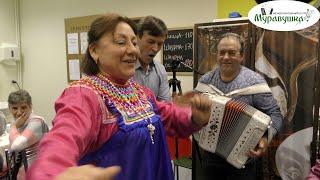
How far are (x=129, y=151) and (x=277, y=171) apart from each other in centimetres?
173

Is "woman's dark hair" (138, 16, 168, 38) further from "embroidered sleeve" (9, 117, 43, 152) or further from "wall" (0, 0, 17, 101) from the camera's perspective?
"wall" (0, 0, 17, 101)

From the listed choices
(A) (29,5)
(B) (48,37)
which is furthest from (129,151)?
(A) (29,5)

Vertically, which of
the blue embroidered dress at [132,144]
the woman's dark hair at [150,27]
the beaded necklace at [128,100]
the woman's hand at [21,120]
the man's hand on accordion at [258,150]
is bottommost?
the man's hand on accordion at [258,150]

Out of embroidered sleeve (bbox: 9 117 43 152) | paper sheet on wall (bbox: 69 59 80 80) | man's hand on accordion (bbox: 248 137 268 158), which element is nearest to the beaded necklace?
man's hand on accordion (bbox: 248 137 268 158)

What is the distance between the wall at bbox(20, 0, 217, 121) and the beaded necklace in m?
2.70

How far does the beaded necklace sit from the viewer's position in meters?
1.16

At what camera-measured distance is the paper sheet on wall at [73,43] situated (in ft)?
14.9

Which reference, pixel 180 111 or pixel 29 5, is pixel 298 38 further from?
pixel 29 5

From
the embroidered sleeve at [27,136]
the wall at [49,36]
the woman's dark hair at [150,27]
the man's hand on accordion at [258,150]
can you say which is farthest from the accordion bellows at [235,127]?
the wall at [49,36]

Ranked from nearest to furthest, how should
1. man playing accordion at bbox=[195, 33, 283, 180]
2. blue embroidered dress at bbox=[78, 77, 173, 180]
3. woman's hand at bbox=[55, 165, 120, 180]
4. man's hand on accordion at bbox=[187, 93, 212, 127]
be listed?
woman's hand at bbox=[55, 165, 120, 180] → blue embroidered dress at bbox=[78, 77, 173, 180] → man's hand on accordion at bbox=[187, 93, 212, 127] → man playing accordion at bbox=[195, 33, 283, 180]

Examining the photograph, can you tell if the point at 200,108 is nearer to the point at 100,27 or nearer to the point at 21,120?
the point at 100,27

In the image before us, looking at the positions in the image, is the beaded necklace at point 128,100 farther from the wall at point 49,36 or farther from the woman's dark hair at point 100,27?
the wall at point 49,36

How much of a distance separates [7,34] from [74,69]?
1.29 metres

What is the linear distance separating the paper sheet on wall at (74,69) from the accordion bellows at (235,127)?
2.81 meters
